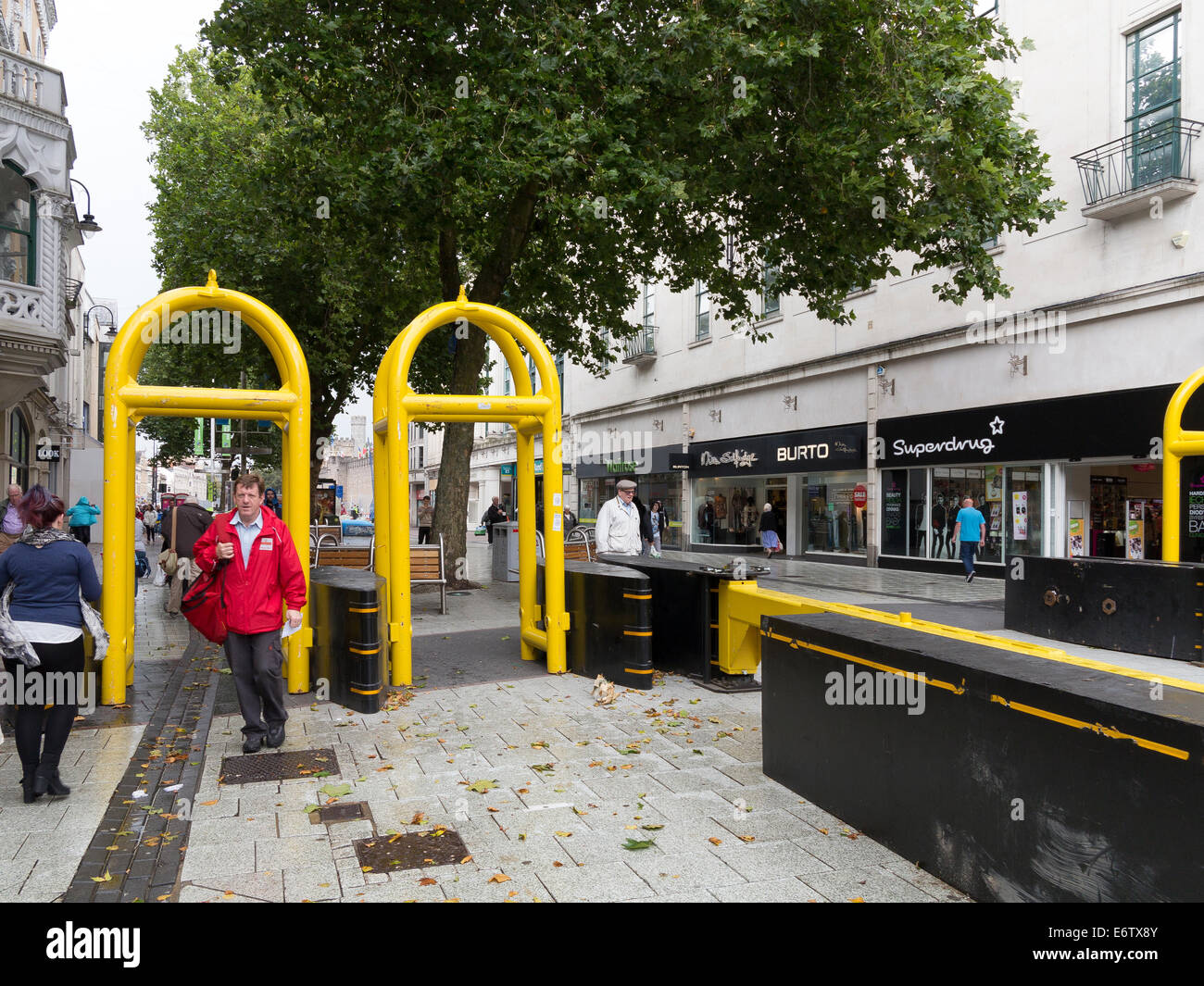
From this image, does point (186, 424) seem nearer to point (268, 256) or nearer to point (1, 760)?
point (268, 256)

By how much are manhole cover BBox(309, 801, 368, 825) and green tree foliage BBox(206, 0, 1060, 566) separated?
8.31m

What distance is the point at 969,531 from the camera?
17484 millimetres

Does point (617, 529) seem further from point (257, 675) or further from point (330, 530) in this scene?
point (330, 530)

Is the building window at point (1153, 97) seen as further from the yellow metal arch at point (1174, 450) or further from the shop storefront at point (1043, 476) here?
the yellow metal arch at point (1174, 450)

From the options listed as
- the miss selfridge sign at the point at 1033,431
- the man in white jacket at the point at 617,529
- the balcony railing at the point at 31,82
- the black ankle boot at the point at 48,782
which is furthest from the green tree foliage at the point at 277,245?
the miss selfridge sign at the point at 1033,431

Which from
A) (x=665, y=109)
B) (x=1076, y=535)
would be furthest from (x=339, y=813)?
(x=1076, y=535)

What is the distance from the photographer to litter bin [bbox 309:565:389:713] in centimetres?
693

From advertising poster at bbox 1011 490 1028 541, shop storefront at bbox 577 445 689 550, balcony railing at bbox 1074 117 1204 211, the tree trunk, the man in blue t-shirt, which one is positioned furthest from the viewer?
shop storefront at bbox 577 445 689 550

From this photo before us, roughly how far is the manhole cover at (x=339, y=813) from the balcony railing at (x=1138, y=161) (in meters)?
16.0

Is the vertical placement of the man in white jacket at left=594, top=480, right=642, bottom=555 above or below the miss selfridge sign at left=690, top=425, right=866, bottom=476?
below

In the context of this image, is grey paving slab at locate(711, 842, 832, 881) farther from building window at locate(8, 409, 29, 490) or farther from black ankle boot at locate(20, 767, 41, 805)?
building window at locate(8, 409, 29, 490)

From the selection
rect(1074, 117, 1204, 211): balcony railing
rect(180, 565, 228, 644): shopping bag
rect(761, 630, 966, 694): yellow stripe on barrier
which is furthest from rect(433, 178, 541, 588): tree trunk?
rect(1074, 117, 1204, 211): balcony railing

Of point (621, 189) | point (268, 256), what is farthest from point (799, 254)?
point (268, 256)
